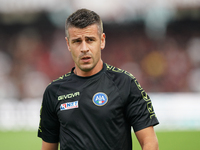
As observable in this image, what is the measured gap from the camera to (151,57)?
1573cm

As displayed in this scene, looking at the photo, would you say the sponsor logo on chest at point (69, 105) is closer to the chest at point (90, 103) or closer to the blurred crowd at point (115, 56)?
the chest at point (90, 103)

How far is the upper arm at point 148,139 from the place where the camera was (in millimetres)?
2562

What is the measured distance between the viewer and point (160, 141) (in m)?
9.16

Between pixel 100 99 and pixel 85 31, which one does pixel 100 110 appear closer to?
pixel 100 99

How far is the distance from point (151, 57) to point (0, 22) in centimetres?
743

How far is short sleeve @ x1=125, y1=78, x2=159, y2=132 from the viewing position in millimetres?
2629

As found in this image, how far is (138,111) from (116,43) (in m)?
14.5

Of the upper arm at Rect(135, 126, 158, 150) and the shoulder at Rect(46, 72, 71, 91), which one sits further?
the shoulder at Rect(46, 72, 71, 91)

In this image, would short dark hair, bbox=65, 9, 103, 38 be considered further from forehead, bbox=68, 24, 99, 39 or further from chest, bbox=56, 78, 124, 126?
chest, bbox=56, 78, 124, 126

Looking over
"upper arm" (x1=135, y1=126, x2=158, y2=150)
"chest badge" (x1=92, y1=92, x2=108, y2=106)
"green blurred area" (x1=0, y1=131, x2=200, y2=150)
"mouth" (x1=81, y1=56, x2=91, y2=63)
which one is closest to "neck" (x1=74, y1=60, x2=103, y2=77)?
"mouth" (x1=81, y1=56, x2=91, y2=63)

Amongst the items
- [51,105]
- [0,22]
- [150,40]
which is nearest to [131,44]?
[150,40]

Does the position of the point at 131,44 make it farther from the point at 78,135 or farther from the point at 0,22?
the point at 78,135

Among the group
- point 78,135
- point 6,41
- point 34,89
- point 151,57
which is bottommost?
point 78,135

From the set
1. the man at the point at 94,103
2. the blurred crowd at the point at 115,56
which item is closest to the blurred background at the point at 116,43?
the blurred crowd at the point at 115,56
